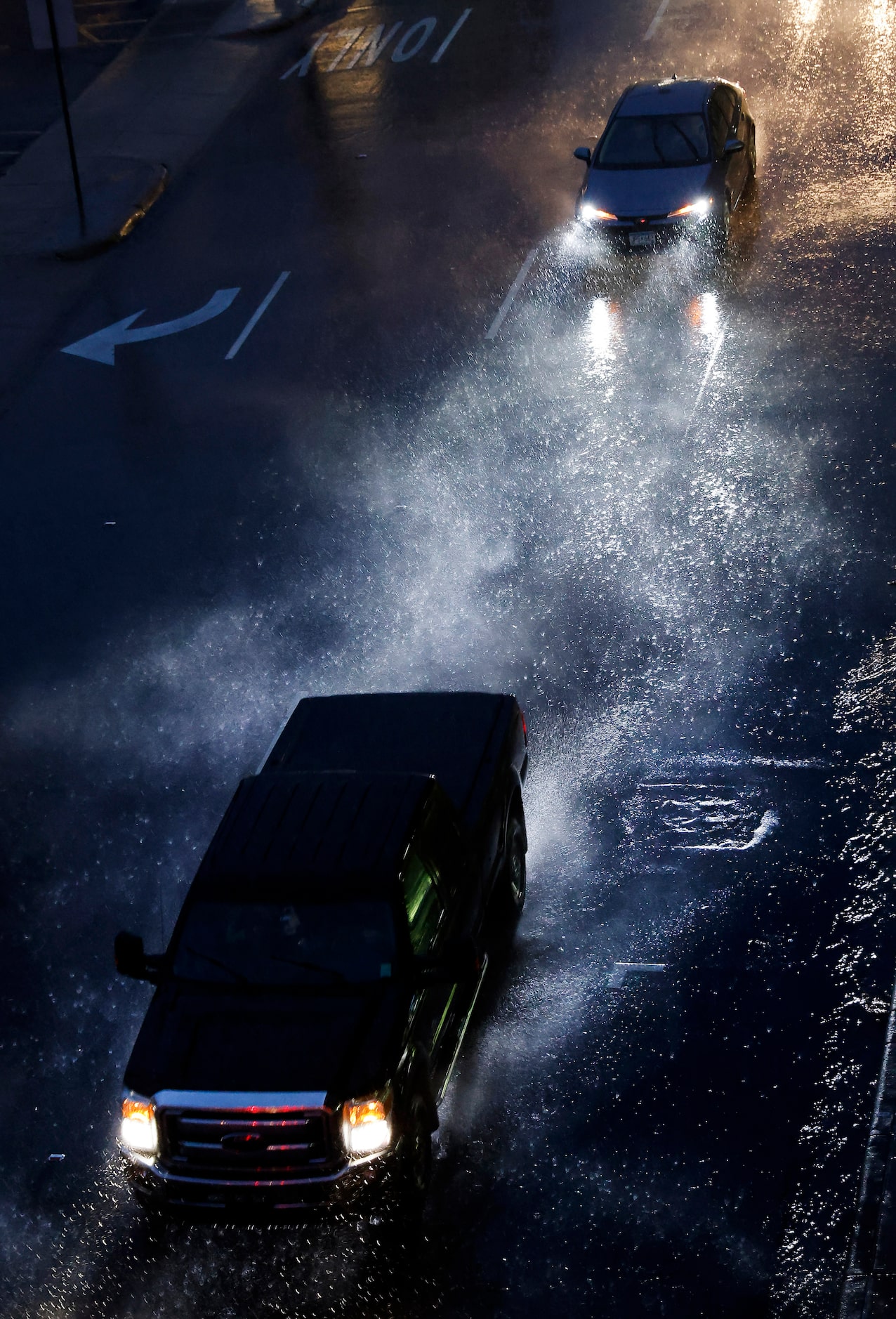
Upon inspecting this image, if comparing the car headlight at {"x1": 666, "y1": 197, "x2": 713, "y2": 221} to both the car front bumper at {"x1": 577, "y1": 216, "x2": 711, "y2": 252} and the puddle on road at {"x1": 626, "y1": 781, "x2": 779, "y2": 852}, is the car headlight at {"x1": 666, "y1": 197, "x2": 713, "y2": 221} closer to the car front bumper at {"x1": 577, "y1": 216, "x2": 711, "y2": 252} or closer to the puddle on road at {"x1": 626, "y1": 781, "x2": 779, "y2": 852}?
the car front bumper at {"x1": 577, "y1": 216, "x2": 711, "y2": 252}

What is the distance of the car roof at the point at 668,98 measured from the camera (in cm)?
2220

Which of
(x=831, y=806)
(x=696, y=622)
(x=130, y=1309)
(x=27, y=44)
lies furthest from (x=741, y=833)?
(x=27, y=44)

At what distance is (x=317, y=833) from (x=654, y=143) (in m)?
14.6

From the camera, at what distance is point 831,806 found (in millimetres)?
12312

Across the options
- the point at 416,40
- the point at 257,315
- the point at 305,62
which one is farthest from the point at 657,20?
the point at 257,315

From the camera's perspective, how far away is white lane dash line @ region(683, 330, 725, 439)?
58.7ft

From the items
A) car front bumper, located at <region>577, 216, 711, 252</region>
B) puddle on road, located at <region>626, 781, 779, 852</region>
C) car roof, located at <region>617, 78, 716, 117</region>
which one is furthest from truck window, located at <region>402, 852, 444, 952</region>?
car roof, located at <region>617, 78, 716, 117</region>

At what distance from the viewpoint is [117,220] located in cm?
2389

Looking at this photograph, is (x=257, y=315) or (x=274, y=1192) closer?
(x=274, y=1192)

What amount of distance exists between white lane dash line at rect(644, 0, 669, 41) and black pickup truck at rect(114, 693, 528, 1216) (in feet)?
67.3

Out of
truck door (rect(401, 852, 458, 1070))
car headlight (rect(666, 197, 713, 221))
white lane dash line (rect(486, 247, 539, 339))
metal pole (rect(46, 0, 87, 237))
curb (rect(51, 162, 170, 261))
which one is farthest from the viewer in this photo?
metal pole (rect(46, 0, 87, 237))

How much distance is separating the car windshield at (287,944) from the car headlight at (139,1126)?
849 millimetres

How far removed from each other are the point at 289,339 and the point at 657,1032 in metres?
12.4

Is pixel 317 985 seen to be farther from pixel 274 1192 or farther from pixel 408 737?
pixel 408 737
